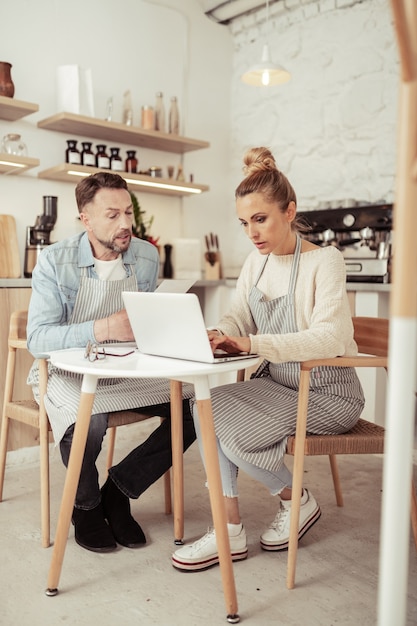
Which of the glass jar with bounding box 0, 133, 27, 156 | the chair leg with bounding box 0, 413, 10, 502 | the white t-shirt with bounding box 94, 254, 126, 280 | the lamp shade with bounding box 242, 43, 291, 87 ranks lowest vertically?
the chair leg with bounding box 0, 413, 10, 502

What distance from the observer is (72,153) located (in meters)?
3.44

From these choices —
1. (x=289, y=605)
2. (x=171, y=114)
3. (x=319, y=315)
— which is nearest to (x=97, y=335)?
(x=319, y=315)

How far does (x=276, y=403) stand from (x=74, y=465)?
63 cm

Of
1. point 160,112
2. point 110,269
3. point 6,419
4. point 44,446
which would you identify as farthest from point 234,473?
point 160,112

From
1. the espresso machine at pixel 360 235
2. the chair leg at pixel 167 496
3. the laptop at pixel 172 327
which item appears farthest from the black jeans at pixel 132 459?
the espresso machine at pixel 360 235

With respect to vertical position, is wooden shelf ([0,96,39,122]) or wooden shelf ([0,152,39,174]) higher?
wooden shelf ([0,96,39,122])

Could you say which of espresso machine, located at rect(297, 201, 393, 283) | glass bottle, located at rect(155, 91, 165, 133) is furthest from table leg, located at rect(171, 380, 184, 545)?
glass bottle, located at rect(155, 91, 165, 133)

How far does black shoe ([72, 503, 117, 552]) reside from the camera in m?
2.04

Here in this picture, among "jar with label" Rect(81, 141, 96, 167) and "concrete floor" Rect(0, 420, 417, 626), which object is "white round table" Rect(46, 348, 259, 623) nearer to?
"concrete floor" Rect(0, 420, 417, 626)

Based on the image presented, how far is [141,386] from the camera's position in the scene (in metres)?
2.19

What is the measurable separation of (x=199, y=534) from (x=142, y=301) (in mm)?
935

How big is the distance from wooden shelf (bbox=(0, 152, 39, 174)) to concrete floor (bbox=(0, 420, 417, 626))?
61.2 inches

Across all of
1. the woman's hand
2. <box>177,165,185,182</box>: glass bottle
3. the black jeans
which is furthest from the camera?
<box>177,165,185,182</box>: glass bottle

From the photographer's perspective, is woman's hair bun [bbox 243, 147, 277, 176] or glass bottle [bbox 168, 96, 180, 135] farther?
glass bottle [bbox 168, 96, 180, 135]
